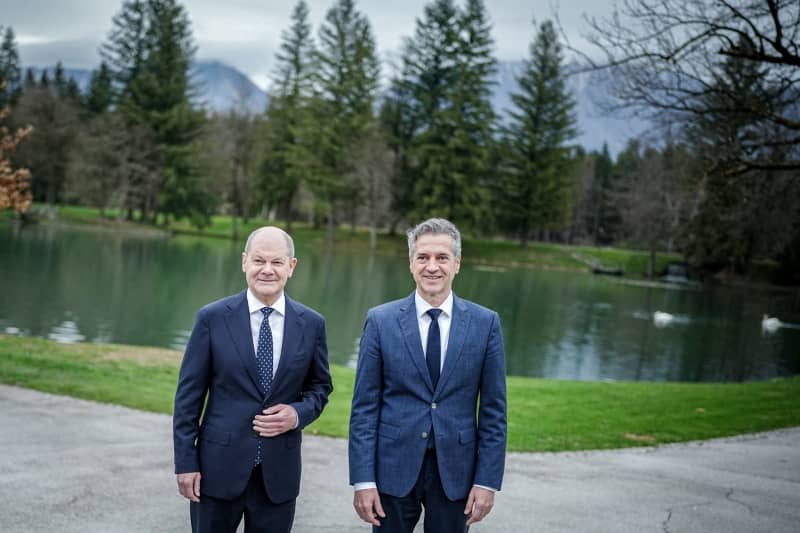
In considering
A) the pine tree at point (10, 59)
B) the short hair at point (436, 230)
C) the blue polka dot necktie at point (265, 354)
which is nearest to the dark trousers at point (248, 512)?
the blue polka dot necktie at point (265, 354)

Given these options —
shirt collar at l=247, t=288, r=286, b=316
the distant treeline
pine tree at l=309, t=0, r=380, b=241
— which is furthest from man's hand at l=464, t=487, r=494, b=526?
pine tree at l=309, t=0, r=380, b=241

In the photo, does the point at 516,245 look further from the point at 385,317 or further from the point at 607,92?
the point at 385,317

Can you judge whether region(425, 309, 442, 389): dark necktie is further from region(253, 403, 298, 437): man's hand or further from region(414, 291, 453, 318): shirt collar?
region(253, 403, 298, 437): man's hand

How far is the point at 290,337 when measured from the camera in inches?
131

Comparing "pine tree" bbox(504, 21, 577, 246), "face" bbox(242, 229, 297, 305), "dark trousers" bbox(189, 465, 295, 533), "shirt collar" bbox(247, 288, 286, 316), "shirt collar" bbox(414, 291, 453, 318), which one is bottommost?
"dark trousers" bbox(189, 465, 295, 533)

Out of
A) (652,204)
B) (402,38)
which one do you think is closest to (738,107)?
(652,204)

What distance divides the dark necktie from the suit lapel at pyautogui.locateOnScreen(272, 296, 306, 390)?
585 mm

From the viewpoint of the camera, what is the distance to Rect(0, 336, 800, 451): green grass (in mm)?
9031

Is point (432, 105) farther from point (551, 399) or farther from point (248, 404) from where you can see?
point (248, 404)

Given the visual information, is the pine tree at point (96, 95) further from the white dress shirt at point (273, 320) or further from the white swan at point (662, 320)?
the white dress shirt at point (273, 320)

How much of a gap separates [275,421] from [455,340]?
86 centimetres

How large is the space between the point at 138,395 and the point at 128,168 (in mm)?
48962

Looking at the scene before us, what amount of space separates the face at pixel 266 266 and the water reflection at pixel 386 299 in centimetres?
1293

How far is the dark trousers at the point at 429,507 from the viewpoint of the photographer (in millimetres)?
3178
